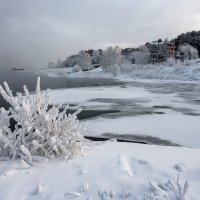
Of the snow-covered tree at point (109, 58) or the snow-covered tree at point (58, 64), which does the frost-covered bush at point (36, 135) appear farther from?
the snow-covered tree at point (58, 64)

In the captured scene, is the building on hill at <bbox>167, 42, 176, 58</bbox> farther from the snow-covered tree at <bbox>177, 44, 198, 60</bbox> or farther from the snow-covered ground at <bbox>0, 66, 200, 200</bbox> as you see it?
the snow-covered ground at <bbox>0, 66, 200, 200</bbox>

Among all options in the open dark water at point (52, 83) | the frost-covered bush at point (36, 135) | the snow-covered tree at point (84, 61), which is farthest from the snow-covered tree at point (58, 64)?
the frost-covered bush at point (36, 135)

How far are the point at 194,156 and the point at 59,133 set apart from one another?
96.6 inches

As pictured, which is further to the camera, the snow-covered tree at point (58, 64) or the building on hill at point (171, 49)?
the snow-covered tree at point (58, 64)

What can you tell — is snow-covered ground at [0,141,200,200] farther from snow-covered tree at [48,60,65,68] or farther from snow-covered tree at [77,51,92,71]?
snow-covered tree at [48,60,65,68]

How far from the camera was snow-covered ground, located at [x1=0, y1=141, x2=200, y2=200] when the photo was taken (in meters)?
3.85

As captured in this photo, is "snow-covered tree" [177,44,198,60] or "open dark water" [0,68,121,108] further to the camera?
"snow-covered tree" [177,44,198,60]

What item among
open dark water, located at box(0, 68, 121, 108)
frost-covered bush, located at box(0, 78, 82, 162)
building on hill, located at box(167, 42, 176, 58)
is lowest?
open dark water, located at box(0, 68, 121, 108)

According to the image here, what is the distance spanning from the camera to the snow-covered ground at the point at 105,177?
3854 mm

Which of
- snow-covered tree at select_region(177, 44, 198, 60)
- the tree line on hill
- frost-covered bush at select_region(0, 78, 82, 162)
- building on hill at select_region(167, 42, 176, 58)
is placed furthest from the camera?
building on hill at select_region(167, 42, 176, 58)

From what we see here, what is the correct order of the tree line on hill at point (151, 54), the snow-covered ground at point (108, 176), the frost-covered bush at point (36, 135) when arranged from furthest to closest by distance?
the tree line on hill at point (151, 54) < the frost-covered bush at point (36, 135) < the snow-covered ground at point (108, 176)

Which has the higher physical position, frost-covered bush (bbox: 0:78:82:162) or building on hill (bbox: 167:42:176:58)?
building on hill (bbox: 167:42:176:58)

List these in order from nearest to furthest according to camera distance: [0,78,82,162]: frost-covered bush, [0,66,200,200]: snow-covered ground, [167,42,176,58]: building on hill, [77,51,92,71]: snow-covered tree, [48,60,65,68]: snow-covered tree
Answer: [0,66,200,200]: snow-covered ground, [0,78,82,162]: frost-covered bush, [77,51,92,71]: snow-covered tree, [167,42,176,58]: building on hill, [48,60,65,68]: snow-covered tree

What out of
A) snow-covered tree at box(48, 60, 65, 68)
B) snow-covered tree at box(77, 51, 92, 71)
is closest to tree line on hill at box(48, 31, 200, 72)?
snow-covered tree at box(77, 51, 92, 71)
